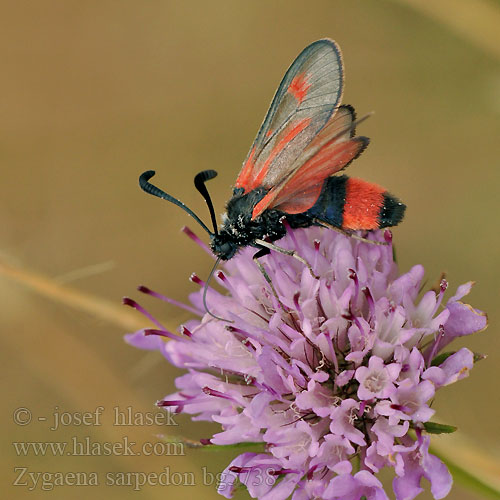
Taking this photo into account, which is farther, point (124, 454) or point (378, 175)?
point (378, 175)

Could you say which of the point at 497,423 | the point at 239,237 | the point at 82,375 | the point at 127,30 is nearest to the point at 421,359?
the point at 239,237

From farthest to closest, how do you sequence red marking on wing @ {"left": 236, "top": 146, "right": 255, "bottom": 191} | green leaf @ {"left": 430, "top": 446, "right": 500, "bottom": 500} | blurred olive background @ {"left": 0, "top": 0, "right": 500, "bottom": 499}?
blurred olive background @ {"left": 0, "top": 0, "right": 500, "bottom": 499}, red marking on wing @ {"left": 236, "top": 146, "right": 255, "bottom": 191}, green leaf @ {"left": 430, "top": 446, "right": 500, "bottom": 500}

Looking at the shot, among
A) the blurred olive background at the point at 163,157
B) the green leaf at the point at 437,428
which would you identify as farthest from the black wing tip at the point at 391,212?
the blurred olive background at the point at 163,157

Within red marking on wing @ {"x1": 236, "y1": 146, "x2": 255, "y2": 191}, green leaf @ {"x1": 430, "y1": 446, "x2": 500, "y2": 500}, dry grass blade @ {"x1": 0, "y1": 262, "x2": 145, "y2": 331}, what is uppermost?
red marking on wing @ {"x1": 236, "y1": 146, "x2": 255, "y2": 191}

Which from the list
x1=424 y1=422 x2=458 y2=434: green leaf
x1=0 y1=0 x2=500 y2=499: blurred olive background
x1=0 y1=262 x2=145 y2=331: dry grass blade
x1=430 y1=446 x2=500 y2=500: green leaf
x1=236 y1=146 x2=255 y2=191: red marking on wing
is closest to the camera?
x1=424 y1=422 x2=458 y2=434: green leaf

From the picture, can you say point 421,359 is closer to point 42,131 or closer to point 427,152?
point 427,152

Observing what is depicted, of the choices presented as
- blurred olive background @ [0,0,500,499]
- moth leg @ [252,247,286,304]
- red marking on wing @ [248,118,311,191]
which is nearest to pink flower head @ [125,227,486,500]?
moth leg @ [252,247,286,304]

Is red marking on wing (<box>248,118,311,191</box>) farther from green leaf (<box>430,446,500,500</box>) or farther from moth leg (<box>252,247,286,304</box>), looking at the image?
green leaf (<box>430,446,500,500</box>)

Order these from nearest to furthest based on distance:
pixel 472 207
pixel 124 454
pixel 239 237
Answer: pixel 239 237
pixel 124 454
pixel 472 207
